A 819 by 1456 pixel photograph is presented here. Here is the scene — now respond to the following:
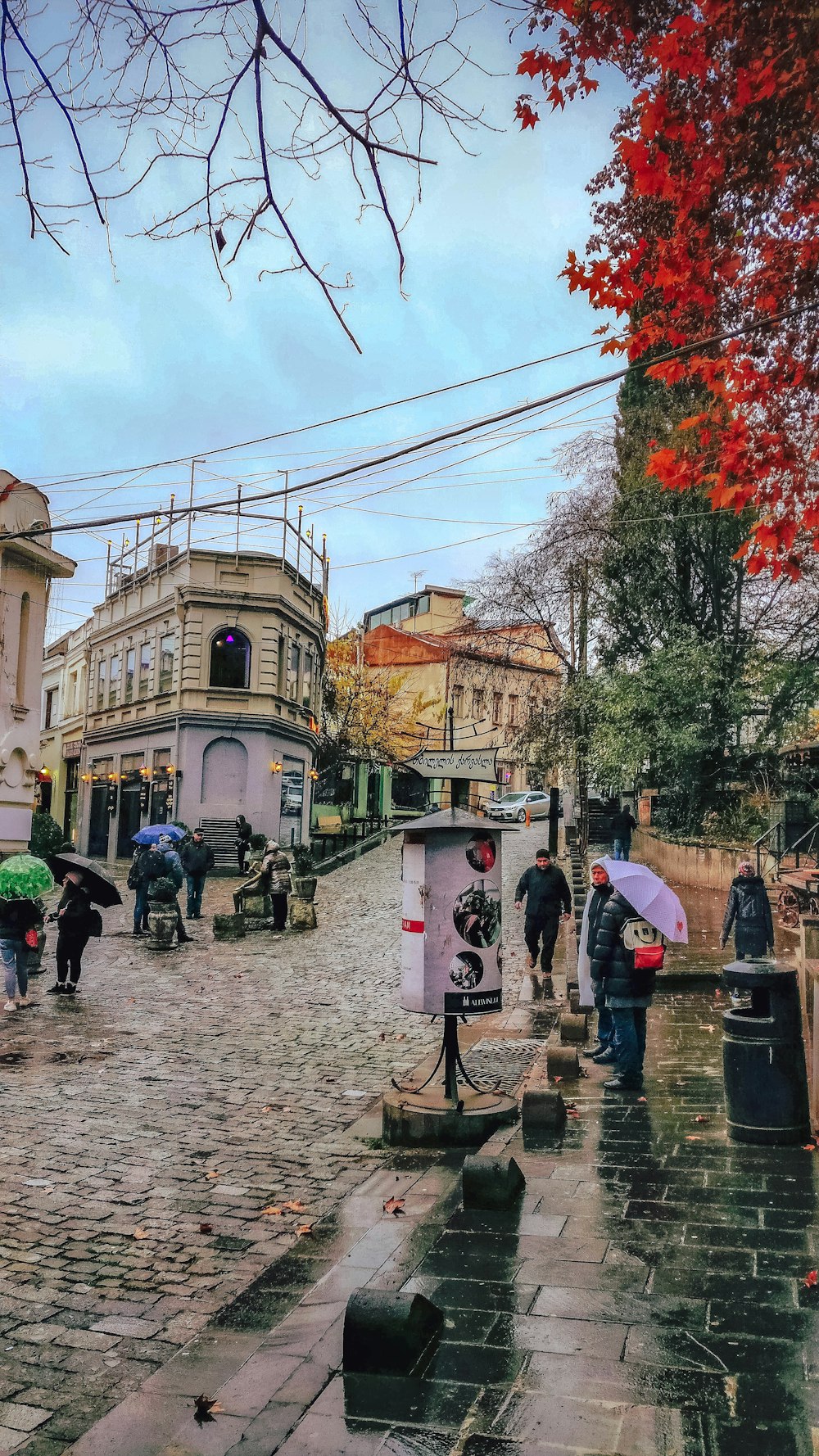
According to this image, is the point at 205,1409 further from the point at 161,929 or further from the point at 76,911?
the point at 161,929

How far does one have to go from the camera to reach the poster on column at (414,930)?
7238 mm

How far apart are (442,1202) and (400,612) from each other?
58709 mm

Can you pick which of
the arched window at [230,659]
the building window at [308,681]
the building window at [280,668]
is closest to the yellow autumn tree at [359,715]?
the building window at [308,681]

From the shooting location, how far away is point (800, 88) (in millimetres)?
8234

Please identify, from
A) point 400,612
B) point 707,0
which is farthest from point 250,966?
point 400,612

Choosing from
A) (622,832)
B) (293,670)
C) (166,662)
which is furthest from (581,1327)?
(293,670)

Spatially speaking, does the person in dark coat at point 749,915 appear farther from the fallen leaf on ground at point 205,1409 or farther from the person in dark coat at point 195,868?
the person in dark coat at point 195,868

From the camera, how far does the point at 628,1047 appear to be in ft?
27.2

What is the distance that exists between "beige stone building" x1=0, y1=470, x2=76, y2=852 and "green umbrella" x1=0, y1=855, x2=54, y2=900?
8.75 metres

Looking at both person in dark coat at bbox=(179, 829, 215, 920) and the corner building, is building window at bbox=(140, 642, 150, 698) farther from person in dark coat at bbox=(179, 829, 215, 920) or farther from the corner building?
person in dark coat at bbox=(179, 829, 215, 920)

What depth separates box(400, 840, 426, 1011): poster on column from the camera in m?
7.24

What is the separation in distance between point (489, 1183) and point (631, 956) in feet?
10.8

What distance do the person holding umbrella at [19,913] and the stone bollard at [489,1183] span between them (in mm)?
7226

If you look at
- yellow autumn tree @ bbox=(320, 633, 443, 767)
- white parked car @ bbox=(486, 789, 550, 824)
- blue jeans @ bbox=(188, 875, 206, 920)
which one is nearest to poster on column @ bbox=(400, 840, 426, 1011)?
blue jeans @ bbox=(188, 875, 206, 920)
